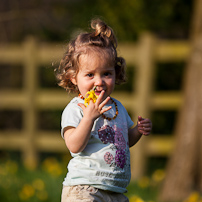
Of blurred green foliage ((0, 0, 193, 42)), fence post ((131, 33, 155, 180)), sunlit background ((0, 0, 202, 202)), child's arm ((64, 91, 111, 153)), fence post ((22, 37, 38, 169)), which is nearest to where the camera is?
child's arm ((64, 91, 111, 153))

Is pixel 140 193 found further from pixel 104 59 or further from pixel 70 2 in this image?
pixel 70 2

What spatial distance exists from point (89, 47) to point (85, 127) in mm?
451

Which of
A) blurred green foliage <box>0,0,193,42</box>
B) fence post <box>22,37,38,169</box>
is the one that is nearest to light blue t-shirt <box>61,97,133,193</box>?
blurred green foliage <box>0,0,193,42</box>

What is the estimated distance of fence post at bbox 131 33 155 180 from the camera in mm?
7180

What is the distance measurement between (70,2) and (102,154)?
24.3ft

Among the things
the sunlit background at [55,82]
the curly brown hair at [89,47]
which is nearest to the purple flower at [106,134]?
the curly brown hair at [89,47]

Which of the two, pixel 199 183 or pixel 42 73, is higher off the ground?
pixel 42 73

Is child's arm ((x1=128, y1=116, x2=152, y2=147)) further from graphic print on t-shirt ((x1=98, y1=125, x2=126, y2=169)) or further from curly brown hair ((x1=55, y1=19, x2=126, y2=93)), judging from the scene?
curly brown hair ((x1=55, y1=19, x2=126, y2=93))

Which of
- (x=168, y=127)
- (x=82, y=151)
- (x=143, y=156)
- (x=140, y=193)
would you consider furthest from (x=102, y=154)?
(x=168, y=127)

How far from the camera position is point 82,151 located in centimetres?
242

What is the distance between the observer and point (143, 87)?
23.8 ft

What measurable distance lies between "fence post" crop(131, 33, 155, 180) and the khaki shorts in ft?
15.5

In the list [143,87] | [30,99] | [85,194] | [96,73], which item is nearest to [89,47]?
[96,73]

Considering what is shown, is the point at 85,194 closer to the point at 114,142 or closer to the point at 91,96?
the point at 114,142
